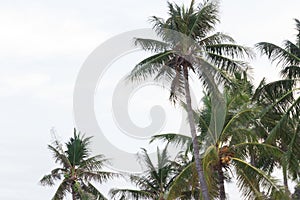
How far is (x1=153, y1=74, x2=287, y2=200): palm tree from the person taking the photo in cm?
2414

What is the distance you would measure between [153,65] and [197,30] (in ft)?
7.88

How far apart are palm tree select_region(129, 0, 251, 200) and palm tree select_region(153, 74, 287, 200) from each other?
3.46ft

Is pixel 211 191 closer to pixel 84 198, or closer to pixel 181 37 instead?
pixel 181 37

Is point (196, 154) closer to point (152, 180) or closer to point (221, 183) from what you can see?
point (221, 183)

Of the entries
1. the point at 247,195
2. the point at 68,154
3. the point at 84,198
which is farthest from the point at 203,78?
the point at 68,154

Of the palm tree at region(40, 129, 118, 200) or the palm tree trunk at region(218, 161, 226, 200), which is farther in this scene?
the palm tree at region(40, 129, 118, 200)

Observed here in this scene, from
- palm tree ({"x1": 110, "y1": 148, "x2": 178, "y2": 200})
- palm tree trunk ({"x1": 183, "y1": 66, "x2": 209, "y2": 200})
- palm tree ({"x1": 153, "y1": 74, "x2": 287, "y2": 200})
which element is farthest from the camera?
palm tree ({"x1": 110, "y1": 148, "x2": 178, "y2": 200})

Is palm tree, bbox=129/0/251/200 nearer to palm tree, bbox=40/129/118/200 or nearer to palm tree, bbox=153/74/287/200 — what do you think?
palm tree, bbox=153/74/287/200

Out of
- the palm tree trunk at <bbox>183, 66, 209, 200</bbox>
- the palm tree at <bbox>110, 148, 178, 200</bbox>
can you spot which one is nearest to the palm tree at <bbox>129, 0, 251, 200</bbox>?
the palm tree trunk at <bbox>183, 66, 209, 200</bbox>

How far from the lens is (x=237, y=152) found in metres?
25.5

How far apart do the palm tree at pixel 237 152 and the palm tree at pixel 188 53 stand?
105cm

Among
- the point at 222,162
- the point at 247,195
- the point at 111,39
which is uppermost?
the point at 111,39

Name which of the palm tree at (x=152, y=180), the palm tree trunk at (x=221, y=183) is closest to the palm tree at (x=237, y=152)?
the palm tree trunk at (x=221, y=183)

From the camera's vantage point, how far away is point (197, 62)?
78.1 ft
